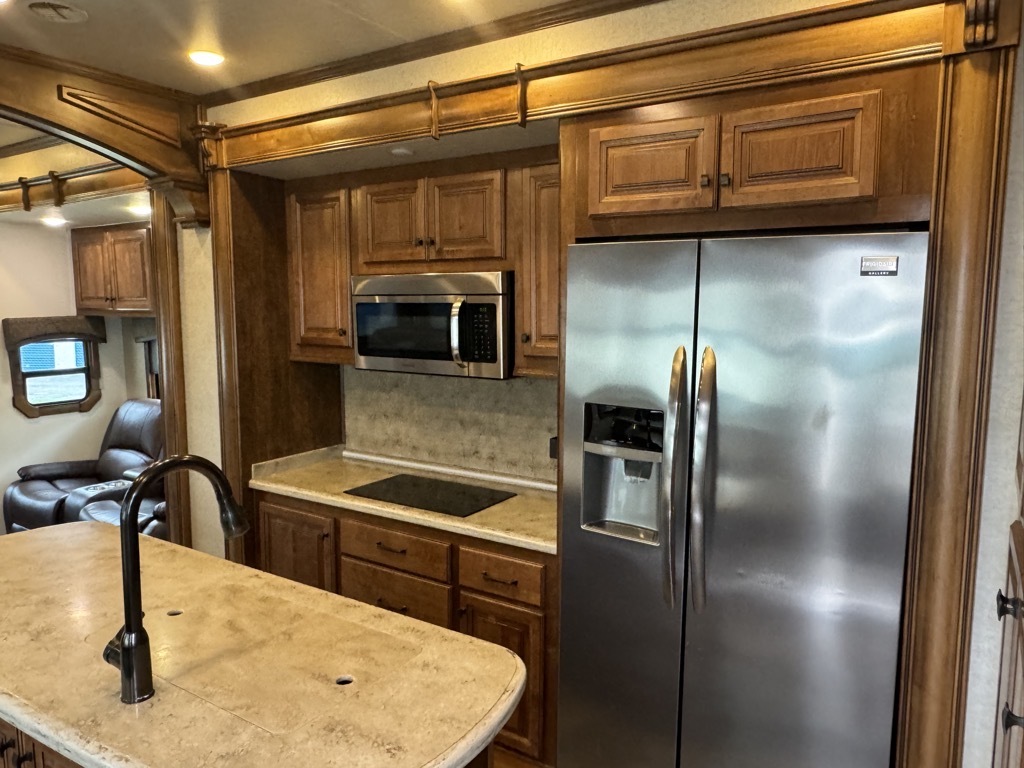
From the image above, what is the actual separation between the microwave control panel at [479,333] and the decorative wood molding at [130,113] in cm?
150

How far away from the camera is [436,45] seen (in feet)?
7.86

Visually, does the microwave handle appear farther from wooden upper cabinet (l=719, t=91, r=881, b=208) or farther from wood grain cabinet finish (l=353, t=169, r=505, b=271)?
wooden upper cabinet (l=719, t=91, r=881, b=208)

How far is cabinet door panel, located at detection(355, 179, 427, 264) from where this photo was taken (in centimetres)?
288

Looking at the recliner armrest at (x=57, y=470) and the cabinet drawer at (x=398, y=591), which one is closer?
the cabinet drawer at (x=398, y=591)

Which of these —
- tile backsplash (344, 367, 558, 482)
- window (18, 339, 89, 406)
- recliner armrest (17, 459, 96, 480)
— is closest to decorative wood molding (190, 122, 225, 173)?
tile backsplash (344, 367, 558, 482)

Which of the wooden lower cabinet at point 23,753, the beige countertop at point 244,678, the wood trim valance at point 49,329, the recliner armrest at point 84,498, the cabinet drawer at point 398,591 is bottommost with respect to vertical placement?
the recliner armrest at point 84,498

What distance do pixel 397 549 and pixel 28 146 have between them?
3.31 meters

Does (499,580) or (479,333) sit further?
(479,333)

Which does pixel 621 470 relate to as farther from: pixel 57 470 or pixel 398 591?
pixel 57 470

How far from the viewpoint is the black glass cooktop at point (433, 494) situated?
9.04 ft

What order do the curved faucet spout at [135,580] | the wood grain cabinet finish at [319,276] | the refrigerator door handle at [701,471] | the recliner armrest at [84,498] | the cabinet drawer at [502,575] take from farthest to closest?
the recliner armrest at [84,498] < the wood grain cabinet finish at [319,276] < the cabinet drawer at [502,575] < the refrigerator door handle at [701,471] < the curved faucet spout at [135,580]

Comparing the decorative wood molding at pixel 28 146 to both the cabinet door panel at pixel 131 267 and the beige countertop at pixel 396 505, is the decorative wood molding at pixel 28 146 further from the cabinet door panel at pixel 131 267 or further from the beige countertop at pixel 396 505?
the beige countertop at pixel 396 505

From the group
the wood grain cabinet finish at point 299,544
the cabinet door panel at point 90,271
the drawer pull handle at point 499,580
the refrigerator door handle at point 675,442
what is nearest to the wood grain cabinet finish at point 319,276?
the wood grain cabinet finish at point 299,544

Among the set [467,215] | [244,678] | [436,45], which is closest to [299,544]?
[467,215]
